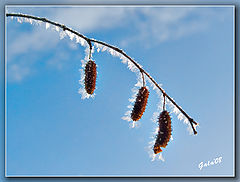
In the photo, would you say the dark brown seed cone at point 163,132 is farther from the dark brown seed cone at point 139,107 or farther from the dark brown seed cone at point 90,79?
the dark brown seed cone at point 90,79

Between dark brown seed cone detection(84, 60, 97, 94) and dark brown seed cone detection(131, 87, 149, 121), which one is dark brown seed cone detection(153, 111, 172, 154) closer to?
dark brown seed cone detection(131, 87, 149, 121)

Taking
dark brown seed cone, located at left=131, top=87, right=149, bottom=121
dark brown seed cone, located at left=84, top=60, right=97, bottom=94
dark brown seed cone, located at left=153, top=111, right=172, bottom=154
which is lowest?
dark brown seed cone, located at left=153, top=111, right=172, bottom=154

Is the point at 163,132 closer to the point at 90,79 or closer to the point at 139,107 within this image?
the point at 139,107

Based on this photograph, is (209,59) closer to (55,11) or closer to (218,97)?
(218,97)

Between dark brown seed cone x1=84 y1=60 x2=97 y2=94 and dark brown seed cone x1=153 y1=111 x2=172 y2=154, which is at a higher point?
dark brown seed cone x1=84 y1=60 x2=97 y2=94

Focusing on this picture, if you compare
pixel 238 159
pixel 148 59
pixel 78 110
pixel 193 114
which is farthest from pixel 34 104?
pixel 238 159

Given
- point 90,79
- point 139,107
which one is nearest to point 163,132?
point 139,107

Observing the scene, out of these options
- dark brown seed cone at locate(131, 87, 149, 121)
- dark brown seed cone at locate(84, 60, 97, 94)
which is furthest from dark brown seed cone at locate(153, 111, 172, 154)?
dark brown seed cone at locate(84, 60, 97, 94)

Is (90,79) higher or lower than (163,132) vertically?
higher
